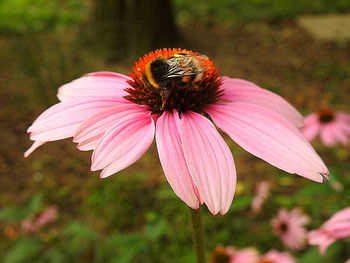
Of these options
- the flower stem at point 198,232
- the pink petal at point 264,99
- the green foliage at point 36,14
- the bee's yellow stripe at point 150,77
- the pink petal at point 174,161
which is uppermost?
the bee's yellow stripe at point 150,77

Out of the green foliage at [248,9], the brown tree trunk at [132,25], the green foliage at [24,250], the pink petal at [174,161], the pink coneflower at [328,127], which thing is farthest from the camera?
the green foliage at [248,9]

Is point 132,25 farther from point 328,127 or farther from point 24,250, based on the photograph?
point 24,250

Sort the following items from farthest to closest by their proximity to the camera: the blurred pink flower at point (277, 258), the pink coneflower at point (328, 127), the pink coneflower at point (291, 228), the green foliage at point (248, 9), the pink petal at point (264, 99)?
the green foliage at point (248, 9)
the pink coneflower at point (328, 127)
the pink coneflower at point (291, 228)
the blurred pink flower at point (277, 258)
the pink petal at point (264, 99)

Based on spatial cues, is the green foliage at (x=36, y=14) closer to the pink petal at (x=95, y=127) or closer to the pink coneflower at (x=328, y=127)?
the pink coneflower at (x=328, y=127)

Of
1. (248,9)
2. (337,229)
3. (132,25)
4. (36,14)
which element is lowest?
(248,9)

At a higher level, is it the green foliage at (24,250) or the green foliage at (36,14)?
the green foliage at (24,250)

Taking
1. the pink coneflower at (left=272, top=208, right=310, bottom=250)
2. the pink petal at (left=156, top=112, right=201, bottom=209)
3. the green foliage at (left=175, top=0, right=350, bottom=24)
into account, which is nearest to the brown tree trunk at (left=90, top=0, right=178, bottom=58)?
the green foliage at (left=175, top=0, right=350, bottom=24)

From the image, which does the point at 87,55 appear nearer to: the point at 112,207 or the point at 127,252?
the point at 112,207

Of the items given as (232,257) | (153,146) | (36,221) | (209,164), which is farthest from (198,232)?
(153,146)

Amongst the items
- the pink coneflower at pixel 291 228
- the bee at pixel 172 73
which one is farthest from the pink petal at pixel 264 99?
the pink coneflower at pixel 291 228
